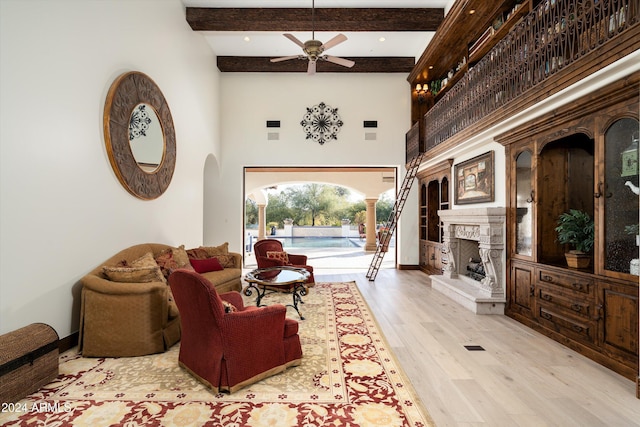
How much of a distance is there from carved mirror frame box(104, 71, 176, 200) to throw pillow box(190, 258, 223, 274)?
125cm

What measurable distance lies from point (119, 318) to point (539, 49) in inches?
212

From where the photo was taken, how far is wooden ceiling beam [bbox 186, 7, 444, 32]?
237 inches

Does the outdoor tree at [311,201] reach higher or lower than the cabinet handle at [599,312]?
→ higher

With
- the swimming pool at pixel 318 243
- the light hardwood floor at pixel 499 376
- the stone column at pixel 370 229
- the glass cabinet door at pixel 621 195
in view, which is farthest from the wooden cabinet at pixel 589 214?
the swimming pool at pixel 318 243

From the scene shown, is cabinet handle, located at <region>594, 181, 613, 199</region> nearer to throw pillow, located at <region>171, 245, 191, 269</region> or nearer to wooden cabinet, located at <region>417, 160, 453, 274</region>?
wooden cabinet, located at <region>417, 160, 453, 274</region>

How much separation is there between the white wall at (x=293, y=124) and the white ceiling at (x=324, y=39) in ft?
2.08

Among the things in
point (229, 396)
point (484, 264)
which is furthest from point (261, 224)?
point (229, 396)

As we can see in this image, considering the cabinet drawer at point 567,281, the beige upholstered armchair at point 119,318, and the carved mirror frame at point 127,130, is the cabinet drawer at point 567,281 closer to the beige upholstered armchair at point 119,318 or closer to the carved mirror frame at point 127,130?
the beige upholstered armchair at point 119,318

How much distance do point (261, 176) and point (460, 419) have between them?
36.2 ft

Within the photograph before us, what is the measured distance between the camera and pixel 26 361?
232 cm

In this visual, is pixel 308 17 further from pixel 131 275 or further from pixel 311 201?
pixel 311 201

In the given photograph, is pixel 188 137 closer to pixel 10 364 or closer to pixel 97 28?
pixel 97 28

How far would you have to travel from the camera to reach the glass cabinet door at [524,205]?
158 inches

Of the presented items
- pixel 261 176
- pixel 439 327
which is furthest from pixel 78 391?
pixel 261 176
